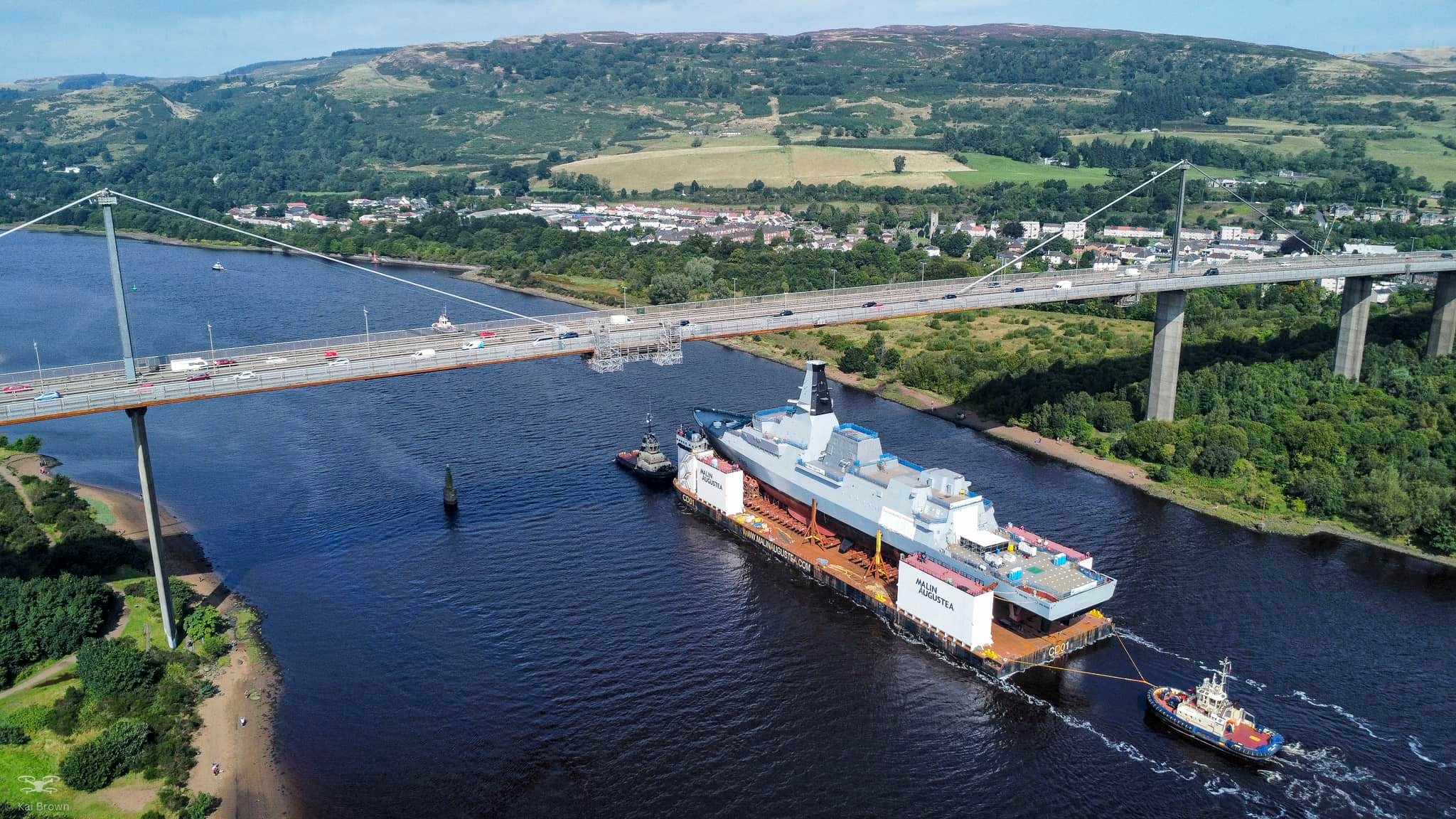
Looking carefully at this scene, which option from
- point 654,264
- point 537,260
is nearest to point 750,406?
point 654,264

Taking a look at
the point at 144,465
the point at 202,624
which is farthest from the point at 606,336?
the point at 202,624

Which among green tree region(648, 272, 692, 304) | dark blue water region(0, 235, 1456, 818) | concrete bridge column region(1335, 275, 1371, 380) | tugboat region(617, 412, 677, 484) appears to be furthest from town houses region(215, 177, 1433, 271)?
tugboat region(617, 412, 677, 484)

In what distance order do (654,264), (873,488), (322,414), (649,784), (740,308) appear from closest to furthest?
(649,784) < (873,488) < (740,308) < (322,414) < (654,264)

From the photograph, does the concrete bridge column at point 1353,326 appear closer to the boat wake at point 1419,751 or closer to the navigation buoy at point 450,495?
the boat wake at point 1419,751

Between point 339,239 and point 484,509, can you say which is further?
point 339,239

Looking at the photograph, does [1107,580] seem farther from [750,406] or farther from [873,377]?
[873,377]

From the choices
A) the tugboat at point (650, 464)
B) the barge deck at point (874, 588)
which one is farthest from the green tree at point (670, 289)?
the barge deck at point (874, 588)

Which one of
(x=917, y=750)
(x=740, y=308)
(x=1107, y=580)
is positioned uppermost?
(x=740, y=308)
